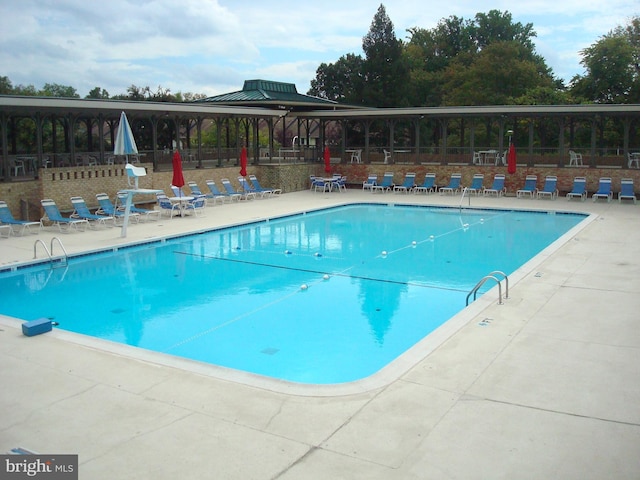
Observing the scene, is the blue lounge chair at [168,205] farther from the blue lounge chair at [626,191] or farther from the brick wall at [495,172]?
the blue lounge chair at [626,191]

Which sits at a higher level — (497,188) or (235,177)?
(235,177)

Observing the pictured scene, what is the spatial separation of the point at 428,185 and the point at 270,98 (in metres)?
7.60

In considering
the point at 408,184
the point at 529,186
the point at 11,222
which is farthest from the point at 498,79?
the point at 11,222

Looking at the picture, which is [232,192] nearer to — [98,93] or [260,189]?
[260,189]

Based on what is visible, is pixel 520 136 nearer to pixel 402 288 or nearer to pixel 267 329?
pixel 402 288

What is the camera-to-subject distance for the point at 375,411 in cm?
500

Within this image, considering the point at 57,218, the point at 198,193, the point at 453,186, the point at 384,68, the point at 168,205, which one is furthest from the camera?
the point at 384,68

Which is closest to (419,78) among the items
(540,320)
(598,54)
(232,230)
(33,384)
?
(598,54)

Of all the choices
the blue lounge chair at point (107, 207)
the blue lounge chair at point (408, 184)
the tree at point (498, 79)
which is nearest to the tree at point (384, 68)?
the tree at point (498, 79)

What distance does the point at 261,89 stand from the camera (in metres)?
28.8

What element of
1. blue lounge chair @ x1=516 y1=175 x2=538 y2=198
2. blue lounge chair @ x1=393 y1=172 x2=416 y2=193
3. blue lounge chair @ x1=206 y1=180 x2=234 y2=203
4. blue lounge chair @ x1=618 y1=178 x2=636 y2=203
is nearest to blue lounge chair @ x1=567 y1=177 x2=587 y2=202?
blue lounge chair @ x1=618 y1=178 x2=636 y2=203

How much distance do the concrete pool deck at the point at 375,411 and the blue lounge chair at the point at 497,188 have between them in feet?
48.9

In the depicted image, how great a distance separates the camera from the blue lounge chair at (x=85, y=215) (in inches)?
597

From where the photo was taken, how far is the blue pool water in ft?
25.8
